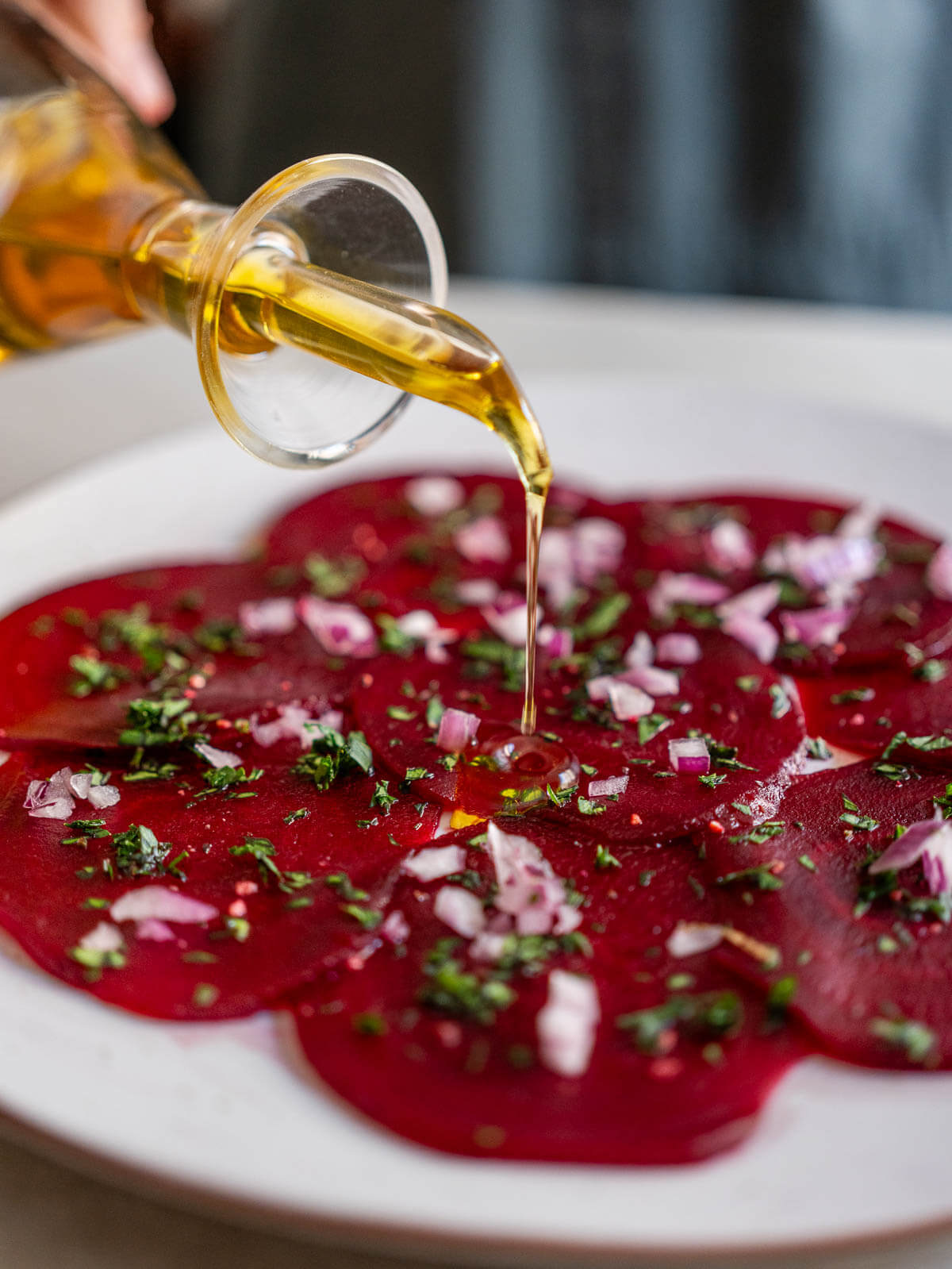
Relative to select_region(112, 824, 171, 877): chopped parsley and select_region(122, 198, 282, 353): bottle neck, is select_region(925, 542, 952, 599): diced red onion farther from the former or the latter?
select_region(112, 824, 171, 877): chopped parsley

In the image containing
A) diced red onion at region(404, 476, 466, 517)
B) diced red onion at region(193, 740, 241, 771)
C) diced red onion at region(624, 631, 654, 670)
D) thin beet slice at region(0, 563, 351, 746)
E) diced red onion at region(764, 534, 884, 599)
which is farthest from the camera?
diced red onion at region(404, 476, 466, 517)

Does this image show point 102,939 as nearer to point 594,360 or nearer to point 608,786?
point 608,786

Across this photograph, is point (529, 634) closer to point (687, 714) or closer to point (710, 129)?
point (687, 714)

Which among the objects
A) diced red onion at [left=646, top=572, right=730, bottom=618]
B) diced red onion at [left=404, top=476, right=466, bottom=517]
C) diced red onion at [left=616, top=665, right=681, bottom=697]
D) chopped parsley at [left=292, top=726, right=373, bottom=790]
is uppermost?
chopped parsley at [left=292, top=726, right=373, bottom=790]

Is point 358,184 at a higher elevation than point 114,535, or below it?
higher

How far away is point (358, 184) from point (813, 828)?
1083mm

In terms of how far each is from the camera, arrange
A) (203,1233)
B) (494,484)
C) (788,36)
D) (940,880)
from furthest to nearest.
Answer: (788,36), (494,484), (940,880), (203,1233)

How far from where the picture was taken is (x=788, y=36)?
3314 mm

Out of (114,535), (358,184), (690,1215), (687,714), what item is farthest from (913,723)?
(114,535)

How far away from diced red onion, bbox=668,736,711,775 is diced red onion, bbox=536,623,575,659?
316 mm

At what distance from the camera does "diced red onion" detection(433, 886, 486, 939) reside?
4.62 ft

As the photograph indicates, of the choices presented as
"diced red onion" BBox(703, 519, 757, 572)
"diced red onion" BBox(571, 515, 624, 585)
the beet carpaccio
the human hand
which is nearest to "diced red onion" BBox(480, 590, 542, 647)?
the beet carpaccio

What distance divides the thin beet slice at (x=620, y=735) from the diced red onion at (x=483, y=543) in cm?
39

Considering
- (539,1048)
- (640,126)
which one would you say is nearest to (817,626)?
(539,1048)
